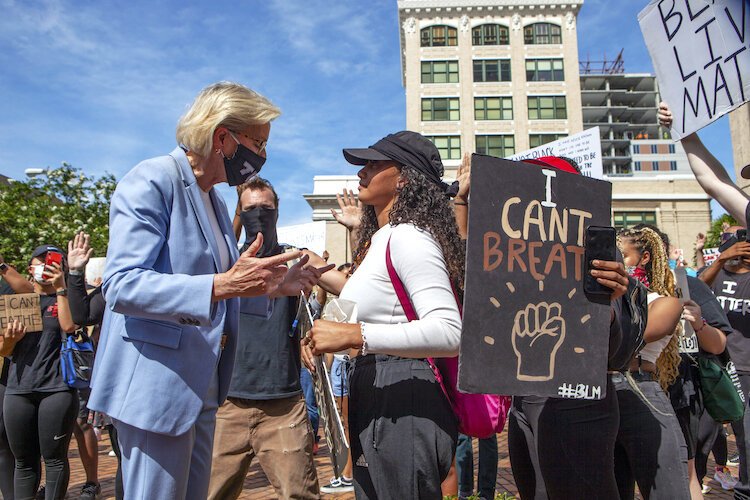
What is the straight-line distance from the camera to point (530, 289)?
7.00ft

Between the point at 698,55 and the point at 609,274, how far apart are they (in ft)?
4.23

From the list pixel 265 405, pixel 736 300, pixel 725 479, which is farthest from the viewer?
pixel 736 300

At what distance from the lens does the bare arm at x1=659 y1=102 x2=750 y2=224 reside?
2521 mm

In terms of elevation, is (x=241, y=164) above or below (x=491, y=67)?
below

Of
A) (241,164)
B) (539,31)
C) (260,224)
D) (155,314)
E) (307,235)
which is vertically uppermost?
(539,31)

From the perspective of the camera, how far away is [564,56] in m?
50.1

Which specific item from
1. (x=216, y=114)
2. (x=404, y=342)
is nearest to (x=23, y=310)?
(x=216, y=114)

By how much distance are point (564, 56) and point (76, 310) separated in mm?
Answer: 52026

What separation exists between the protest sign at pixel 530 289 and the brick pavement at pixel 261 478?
4.13 m

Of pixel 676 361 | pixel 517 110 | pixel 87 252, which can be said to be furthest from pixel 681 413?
pixel 517 110

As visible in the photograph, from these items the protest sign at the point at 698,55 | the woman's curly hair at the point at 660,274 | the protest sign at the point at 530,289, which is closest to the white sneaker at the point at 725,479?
the woman's curly hair at the point at 660,274

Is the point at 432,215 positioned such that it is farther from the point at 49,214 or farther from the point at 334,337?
the point at 49,214

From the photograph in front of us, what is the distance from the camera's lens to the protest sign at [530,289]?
2039 millimetres

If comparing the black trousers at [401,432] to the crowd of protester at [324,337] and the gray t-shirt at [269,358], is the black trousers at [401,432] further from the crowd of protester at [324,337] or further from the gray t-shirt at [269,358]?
the gray t-shirt at [269,358]
